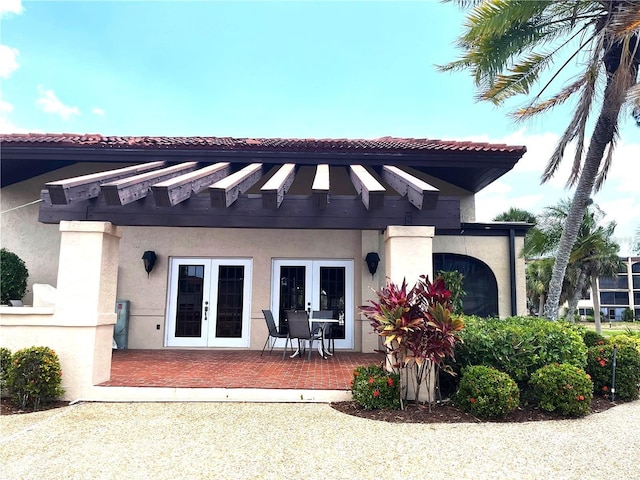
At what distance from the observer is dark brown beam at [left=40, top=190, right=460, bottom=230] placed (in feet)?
20.8

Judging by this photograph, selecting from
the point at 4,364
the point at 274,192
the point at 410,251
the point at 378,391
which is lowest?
the point at 378,391

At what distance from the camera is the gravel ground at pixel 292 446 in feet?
12.6

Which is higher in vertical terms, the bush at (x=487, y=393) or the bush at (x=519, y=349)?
the bush at (x=519, y=349)

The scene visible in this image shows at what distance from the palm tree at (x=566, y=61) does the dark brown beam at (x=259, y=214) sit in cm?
400

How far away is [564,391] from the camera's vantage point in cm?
549

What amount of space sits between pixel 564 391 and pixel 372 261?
526cm

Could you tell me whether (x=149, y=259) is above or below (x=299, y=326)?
above

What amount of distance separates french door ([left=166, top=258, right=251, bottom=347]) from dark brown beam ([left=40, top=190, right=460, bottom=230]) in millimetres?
4303

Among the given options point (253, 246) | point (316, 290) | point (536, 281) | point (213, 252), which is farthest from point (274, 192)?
point (536, 281)

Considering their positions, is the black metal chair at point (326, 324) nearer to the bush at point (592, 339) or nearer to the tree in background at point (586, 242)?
the bush at point (592, 339)

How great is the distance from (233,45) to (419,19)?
6.07 metres

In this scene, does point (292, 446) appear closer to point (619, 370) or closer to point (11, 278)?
point (619, 370)

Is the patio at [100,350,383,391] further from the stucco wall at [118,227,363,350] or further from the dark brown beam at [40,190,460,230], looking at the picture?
the dark brown beam at [40,190,460,230]

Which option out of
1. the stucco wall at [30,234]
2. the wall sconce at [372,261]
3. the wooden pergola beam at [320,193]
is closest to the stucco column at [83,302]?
the wooden pergola beam at [320,193]
